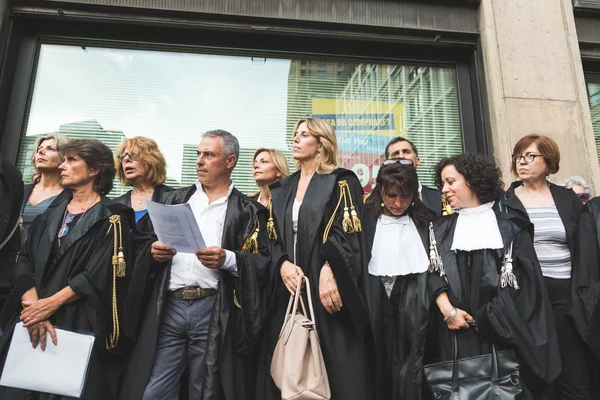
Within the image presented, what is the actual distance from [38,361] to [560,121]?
5706 millimetres

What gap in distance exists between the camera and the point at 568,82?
5.64 meters

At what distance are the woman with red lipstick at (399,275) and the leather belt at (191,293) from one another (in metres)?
1.14

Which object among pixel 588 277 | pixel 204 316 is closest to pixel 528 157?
pixel 588 277

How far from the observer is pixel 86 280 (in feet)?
9.71

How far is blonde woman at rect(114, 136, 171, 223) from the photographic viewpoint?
4.23 meters

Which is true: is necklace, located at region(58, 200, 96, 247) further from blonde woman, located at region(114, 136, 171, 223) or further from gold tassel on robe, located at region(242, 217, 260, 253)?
A: gold tassel on robe, located at region(242, 217, 260, 253)

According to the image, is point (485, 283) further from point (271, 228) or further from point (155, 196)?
point (155, 196)

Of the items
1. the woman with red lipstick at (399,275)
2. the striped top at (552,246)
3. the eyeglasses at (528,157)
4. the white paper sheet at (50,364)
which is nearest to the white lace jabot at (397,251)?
the woman with red lipstick at (399,275)

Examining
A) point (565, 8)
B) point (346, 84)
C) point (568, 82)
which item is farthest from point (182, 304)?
point (565, 8)

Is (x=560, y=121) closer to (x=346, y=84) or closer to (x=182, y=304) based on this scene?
(x=346, y=84)

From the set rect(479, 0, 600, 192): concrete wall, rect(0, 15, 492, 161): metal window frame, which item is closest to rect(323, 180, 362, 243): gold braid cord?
rect(479, 0, 600, 192): concrete wall

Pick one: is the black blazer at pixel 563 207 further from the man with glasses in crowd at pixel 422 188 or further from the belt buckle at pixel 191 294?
the belt buckle at pixel 191 294

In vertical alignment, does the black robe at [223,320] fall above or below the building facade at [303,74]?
below

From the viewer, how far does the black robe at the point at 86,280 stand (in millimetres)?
2945
